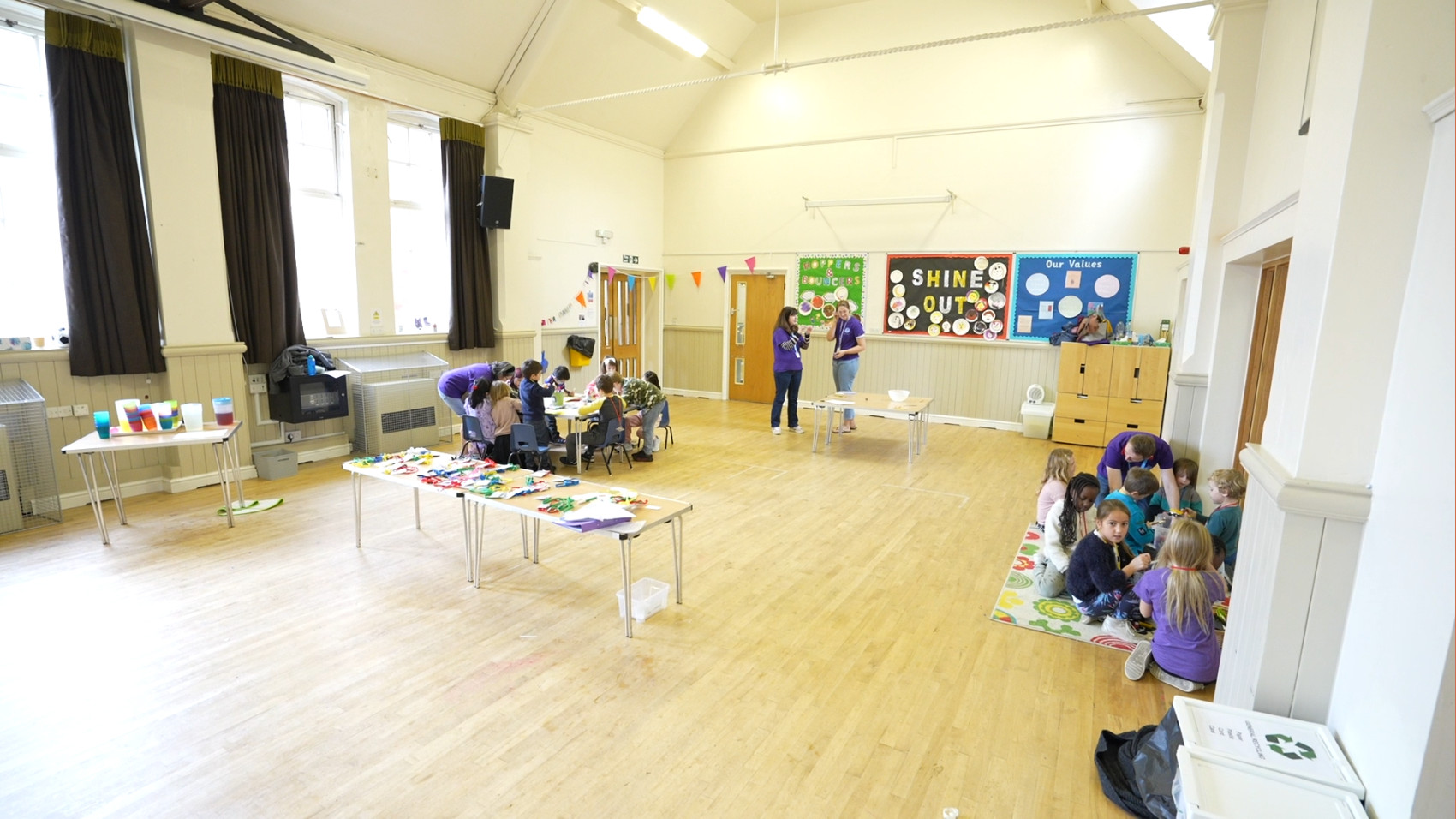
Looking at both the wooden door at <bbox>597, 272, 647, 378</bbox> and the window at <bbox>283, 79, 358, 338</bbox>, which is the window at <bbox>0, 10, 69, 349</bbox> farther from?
the wooden door at <bbox>597, 272, 647, 378</bbox>

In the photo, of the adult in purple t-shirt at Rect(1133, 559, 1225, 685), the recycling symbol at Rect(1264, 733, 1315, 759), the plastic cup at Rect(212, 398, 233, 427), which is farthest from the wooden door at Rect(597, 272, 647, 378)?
the recycling symbol at Rect(1264, 733, 1315, 759)

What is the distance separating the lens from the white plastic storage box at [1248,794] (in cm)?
167

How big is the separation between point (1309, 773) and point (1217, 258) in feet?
14.5

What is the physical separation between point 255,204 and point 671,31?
4849mm

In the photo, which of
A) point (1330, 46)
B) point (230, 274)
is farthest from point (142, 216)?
point (1330, 46)

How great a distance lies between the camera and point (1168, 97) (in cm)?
725

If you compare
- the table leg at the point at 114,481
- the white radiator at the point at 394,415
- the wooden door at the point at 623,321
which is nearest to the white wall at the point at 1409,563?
the table leg at the point at 114,481

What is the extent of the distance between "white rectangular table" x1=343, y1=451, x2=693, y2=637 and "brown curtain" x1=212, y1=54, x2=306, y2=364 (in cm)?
266

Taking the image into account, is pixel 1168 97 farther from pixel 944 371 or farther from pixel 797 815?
pixel 797 815

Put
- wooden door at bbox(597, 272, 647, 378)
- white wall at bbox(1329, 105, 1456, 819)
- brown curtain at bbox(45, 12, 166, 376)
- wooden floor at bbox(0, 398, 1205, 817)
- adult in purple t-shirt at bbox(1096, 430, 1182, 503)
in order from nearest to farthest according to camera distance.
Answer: white wall at bbox(1329, 105, 1456, 819)
wooden floor at bbox(0, 398, 1205, 817)
adult in purple t-shirt at bbox(1096, 430, 1182, 503)
brown curtain at bbox(45, 12, 166, 376)
wooden door at bbox(597, 272, 647, 378)

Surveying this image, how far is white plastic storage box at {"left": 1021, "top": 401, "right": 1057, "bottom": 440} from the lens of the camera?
802cm

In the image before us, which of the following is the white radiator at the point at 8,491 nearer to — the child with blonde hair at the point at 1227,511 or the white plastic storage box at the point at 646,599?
the white plastic storage box at the point at 646,599

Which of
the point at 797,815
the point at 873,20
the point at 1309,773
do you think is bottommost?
the point at 797,815

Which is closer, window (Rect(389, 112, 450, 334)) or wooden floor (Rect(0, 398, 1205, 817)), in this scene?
wooden floor (Rect(0, 398, 1205, 817))
